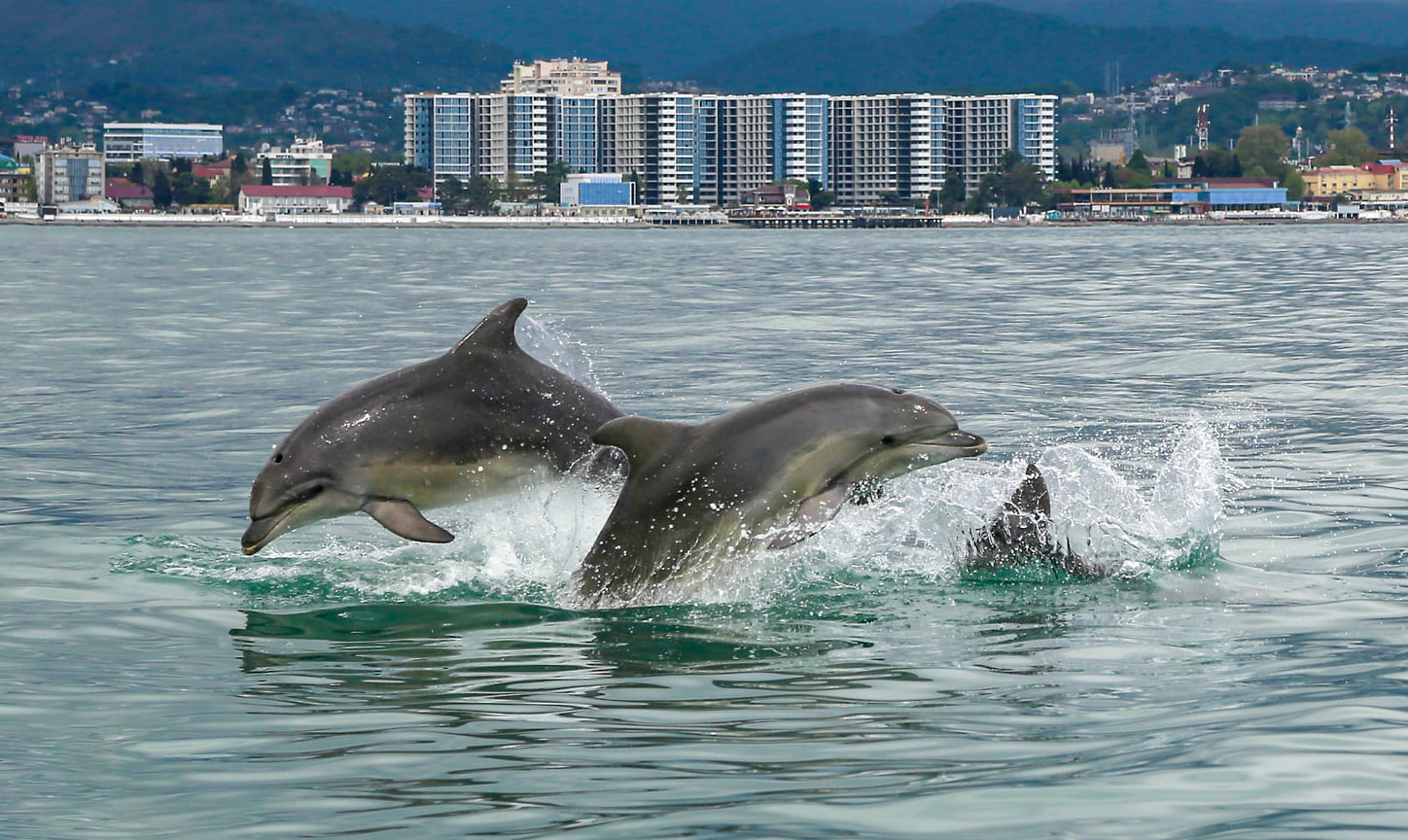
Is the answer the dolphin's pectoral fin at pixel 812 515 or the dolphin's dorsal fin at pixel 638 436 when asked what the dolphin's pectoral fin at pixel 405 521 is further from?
the dolphin's pectoral fin at pixel 812 515

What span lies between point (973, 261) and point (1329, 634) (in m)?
72.2

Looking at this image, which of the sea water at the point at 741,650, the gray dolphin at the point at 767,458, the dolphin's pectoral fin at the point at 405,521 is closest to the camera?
the sea water at the point at 741,650

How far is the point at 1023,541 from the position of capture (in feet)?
36.1

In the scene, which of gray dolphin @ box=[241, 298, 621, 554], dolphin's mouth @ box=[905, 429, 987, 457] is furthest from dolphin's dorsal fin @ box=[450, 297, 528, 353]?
dolphin's mouth @ box=[905, 429, 987, 457]

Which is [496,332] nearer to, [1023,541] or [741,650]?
[741,650]

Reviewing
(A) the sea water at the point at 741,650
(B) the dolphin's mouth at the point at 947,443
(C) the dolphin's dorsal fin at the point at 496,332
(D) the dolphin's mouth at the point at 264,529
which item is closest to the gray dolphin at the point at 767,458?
(B) the dolphin's mouth at the point at 947,443

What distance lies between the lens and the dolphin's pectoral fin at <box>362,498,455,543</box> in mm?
9688

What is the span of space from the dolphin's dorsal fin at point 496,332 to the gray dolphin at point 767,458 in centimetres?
133

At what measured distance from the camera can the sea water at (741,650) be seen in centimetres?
679

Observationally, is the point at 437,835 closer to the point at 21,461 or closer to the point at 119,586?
the point at 119,586

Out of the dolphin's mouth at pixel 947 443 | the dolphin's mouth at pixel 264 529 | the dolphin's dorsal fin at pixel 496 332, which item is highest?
the dolphin's dorsal fin at pixel 496 332

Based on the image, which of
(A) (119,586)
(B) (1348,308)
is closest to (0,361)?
(A) (119,586)

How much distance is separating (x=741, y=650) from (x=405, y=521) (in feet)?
6.38

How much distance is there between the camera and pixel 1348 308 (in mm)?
37594
